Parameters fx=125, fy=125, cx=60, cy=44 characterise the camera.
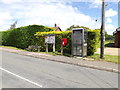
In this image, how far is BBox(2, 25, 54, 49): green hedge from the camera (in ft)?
59.2

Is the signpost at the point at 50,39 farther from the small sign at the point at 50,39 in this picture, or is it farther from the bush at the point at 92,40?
the bush at the point at 92,40

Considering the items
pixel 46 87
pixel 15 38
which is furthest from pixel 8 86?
pixel 15 38

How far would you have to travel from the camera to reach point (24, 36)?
62.5 feet

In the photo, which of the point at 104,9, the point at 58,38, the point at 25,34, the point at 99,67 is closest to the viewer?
the point at 99,67

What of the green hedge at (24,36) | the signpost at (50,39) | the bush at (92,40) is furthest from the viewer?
the green hedge at (24,36)

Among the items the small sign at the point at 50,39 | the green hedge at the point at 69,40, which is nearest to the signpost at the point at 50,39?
the small sign at the point at 50,39

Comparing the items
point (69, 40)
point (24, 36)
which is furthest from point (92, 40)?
point (24, 36)

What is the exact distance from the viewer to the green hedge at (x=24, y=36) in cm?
1803

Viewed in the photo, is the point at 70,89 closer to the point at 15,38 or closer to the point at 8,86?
the point at 8,86

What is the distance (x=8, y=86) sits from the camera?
14.8 ft

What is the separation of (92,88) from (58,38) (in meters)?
10.00

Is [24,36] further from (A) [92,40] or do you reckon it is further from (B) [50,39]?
(A) [92,40]

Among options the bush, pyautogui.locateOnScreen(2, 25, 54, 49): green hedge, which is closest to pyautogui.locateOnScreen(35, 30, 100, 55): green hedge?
the bush

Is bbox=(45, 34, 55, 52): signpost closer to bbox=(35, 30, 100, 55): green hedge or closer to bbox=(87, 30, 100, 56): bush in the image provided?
bbox=(35, 30, 100, 55): green hedge
